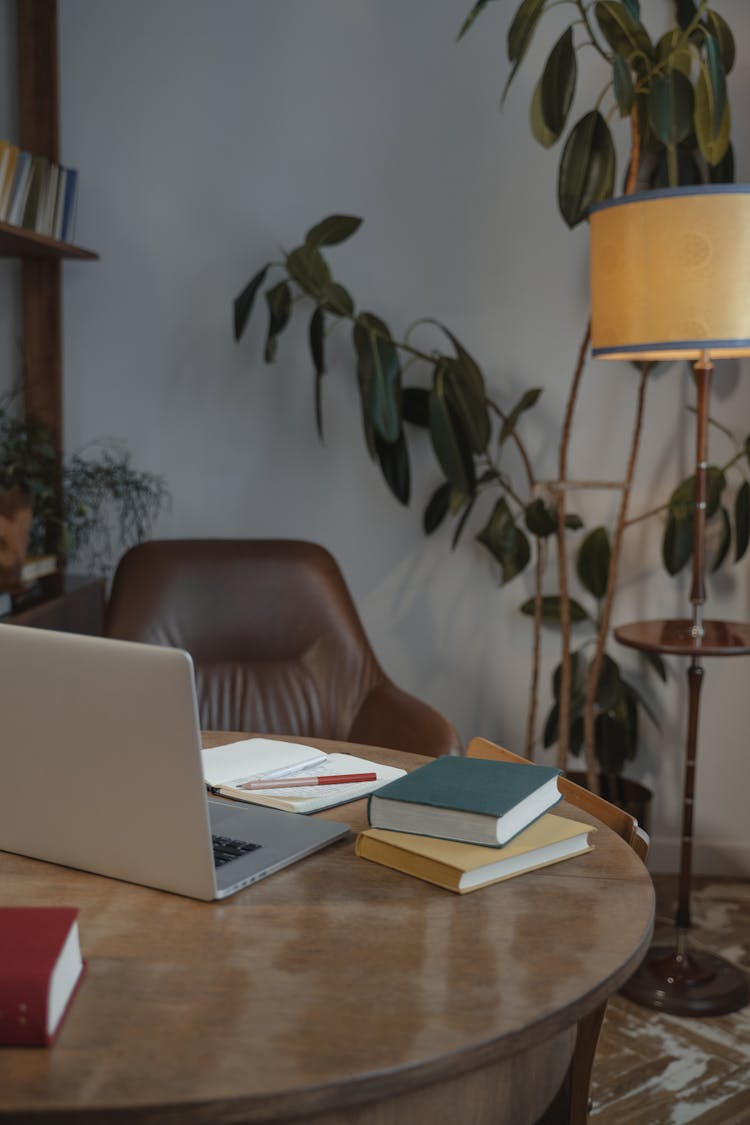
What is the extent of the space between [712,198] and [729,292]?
0.58ft

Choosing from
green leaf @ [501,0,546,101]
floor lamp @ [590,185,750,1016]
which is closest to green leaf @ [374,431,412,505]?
floor lamp @ [590,185,750,1016]

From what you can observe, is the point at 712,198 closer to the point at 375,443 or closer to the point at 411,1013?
the point at 375,443

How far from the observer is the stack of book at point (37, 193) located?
9.01ft

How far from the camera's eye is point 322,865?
1.22m

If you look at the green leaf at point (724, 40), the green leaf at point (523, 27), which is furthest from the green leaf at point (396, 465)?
the green leaf at point (724, 40)

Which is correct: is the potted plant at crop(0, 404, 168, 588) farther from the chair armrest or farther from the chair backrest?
the chair backrest

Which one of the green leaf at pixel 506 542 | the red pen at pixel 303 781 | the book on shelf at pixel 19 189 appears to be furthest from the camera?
the green leaf at pixel 506 542

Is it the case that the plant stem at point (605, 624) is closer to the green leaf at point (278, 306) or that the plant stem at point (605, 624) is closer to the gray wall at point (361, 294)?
the gray wall at point (361, 294)

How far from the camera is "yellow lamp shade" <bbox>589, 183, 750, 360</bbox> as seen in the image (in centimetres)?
222

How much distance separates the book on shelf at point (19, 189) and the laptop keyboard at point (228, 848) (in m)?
1.98

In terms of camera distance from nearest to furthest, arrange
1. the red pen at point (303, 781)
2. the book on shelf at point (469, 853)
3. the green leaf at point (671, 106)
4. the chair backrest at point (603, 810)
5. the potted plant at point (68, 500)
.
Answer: the book on shelf at point (469, 853) → the chair backrest at point (603, 810) → the red pen at point (303, 781) → the green leaf at point (671, 106) → the potted plant at point (68, 500)

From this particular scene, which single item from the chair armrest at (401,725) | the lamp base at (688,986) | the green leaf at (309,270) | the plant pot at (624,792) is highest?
the green leaf at (309,270)

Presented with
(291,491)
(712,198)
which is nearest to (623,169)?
(712,198)

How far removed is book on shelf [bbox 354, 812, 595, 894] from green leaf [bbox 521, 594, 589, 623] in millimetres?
1830
